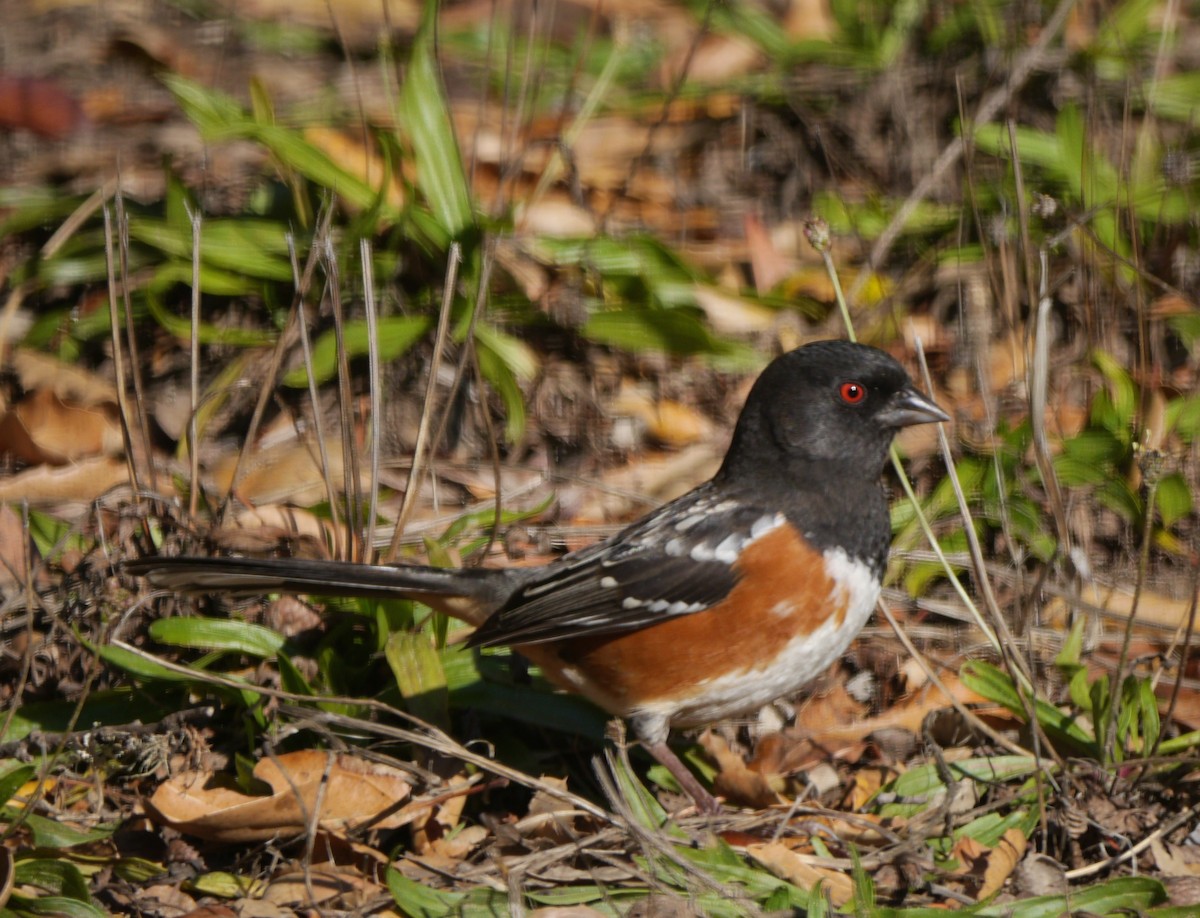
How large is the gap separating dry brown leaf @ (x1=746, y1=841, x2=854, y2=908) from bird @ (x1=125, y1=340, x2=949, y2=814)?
255mm

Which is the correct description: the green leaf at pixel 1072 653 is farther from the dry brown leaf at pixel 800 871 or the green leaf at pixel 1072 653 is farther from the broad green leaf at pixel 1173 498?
the dry brown leaf at pixel 800 871

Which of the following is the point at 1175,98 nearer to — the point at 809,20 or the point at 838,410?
the point at 809,20

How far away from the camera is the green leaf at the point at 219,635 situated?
2.95 metres

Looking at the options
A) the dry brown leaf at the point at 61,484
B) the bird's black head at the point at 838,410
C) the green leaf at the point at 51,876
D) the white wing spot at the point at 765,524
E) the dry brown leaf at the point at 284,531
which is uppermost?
the bird's black head at the point at 838,410

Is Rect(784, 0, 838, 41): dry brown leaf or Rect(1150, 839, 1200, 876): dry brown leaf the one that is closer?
Rect(1150, 839, 1200, 876): dry brown leaf

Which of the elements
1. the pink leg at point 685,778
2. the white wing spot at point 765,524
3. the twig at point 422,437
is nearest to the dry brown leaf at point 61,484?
the twig at point 422,437

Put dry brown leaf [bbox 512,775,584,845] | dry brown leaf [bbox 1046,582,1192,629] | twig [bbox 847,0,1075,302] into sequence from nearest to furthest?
dry brown leaf [bbox 512,775,584,845]
dry brown leaf [bbox 1046,582,1192,629]
twig [bbox 847,0,1075,302]

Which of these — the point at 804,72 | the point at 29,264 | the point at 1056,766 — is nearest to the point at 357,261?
the point at 29,264

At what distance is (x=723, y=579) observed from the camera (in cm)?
288

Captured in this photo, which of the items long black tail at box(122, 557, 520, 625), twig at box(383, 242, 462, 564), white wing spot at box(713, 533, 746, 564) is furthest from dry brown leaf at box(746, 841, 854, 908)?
twig at box(383, 242, 462, 564)

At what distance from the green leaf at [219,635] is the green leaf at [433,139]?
1.38 meters

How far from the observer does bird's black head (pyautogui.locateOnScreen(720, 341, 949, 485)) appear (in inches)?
119

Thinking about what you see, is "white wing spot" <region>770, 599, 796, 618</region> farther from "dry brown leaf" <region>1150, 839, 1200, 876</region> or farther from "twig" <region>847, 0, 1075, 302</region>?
"twig" <region>847, 0, 1075, 302</region>

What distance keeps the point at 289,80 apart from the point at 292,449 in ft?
6.22
